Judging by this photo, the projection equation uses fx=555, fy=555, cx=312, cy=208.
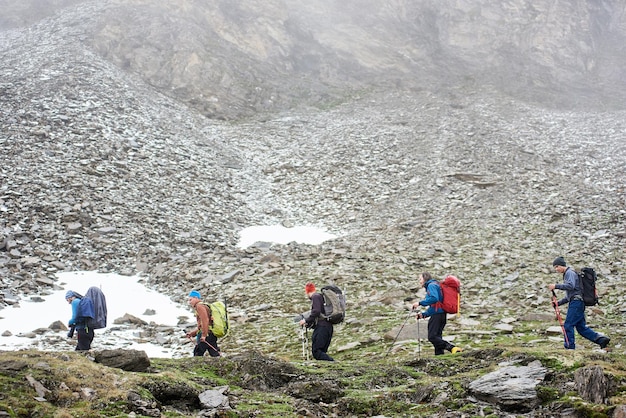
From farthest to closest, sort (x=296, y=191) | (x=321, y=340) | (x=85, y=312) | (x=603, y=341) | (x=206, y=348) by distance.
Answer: (x=296, y=191) < (x=206, y=348) < (x=321, y=340) < (x=85, y=312) < (x=603, y=341)

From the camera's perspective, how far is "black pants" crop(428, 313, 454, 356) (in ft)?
35.5

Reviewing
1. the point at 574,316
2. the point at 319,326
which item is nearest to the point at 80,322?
the point at 319,326

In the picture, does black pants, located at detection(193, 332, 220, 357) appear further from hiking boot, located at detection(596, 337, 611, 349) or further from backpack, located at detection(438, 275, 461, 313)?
hiking boot, located at detection(596, 337, 611, 349)

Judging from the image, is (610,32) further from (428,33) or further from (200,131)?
(200,131)

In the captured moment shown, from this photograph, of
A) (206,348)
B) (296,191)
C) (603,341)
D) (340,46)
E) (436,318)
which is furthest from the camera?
(340,46)

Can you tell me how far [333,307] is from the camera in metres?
10.7

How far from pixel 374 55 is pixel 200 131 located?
22856mm

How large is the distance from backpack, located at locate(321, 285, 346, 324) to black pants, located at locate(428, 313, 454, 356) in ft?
5.77

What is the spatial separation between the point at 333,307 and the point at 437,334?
6.94ft

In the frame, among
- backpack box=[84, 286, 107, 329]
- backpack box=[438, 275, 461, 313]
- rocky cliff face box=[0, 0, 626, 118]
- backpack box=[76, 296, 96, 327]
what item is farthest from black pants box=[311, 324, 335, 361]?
rocky cliff face box=[0, 0, 626, 118]

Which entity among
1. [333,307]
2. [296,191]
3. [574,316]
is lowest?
[574,316]

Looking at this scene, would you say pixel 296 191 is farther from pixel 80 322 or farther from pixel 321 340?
pixel 80 322

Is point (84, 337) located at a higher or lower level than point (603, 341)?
higher

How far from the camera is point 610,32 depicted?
186 feet
